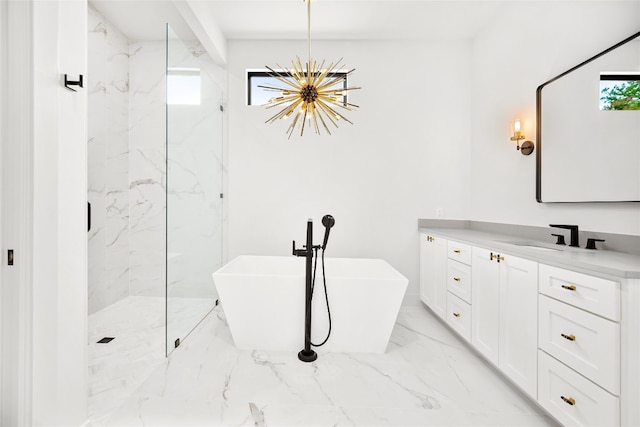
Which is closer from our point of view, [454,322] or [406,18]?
[454,322]

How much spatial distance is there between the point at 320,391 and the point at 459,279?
1.33m

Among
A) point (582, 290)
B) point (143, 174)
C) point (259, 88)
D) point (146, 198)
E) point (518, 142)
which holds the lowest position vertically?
point (582, 290)

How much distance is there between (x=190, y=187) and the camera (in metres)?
2.35

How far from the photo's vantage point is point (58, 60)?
1159mm

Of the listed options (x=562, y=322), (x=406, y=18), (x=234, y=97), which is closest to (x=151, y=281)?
(x=234, y=97)

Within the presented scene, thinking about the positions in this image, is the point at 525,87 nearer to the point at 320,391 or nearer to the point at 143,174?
the point at 320,391

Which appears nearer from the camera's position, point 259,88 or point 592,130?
point 592,130

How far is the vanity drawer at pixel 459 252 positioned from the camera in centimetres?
219

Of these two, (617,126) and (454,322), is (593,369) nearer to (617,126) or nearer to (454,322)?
(454,322)

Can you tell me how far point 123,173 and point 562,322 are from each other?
3.80 metres

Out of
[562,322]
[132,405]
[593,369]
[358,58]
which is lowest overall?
[132,405]

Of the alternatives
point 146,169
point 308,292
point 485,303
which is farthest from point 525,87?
point 146,169

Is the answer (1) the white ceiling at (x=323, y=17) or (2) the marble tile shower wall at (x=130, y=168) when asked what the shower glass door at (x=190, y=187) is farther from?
(2) the marble tile shower wall at (x=130, y=168)

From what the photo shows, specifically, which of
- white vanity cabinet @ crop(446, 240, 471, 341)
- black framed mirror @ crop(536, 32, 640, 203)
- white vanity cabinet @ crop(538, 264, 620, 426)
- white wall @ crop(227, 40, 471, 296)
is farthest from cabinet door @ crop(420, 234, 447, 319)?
white vanity cabinet @ crop(538, 264, 620, 426)
